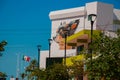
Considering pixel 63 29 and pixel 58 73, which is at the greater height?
pixel 63 29

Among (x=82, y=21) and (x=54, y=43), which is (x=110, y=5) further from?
(x=54, y=43)

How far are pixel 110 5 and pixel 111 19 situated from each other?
3.43 m

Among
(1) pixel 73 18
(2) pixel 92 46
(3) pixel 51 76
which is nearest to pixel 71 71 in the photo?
(3) pixel 51 76

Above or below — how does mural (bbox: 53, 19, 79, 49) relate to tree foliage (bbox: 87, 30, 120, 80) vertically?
above

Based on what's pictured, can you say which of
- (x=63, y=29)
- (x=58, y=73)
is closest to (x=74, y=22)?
(x=63, y=29)

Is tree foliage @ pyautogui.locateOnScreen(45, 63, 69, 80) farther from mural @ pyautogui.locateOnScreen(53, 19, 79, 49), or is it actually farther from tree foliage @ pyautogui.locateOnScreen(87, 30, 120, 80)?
mural @ pyautogui.locateOnScreen(53, 19, 79, 49)

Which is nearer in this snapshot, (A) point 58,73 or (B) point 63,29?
(A) point 58,73

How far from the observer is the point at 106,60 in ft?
79.6

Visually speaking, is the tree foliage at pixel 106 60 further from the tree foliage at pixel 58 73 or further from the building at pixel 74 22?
the building at pixel 74 22

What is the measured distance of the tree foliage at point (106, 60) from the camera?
23891 mm

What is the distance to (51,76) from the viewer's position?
4116 centimetres

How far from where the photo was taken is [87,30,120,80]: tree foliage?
78.4 ft

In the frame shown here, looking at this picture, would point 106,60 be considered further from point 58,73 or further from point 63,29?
point 63,29

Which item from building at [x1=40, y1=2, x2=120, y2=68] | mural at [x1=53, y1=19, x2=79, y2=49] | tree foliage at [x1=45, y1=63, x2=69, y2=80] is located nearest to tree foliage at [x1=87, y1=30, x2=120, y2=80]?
tree foliage at [x1=45, y1=63, x2=69, y2=80]
